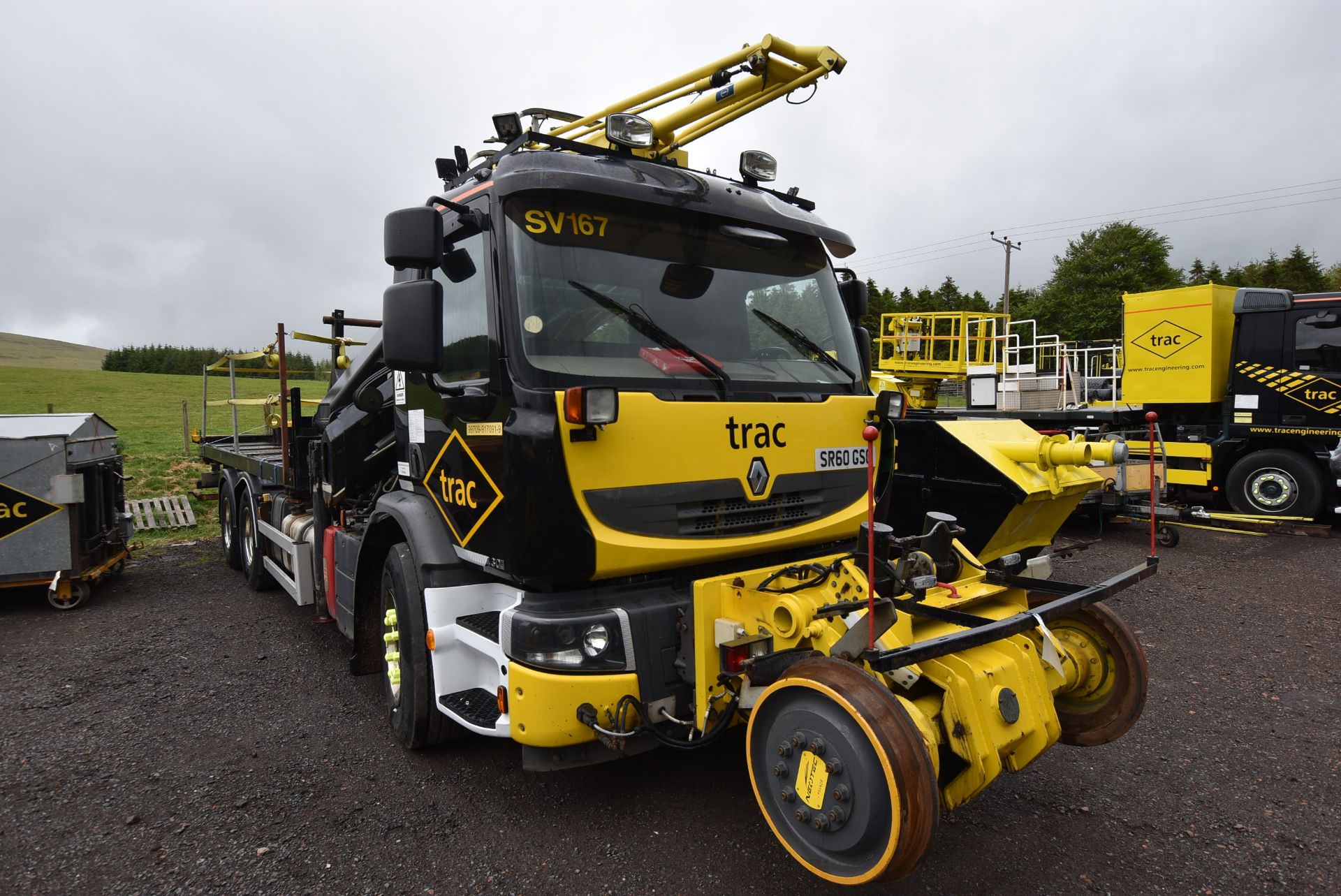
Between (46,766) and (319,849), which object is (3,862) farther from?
(319,849)

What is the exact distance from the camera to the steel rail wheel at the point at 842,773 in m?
2.03

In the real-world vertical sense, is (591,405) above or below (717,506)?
above

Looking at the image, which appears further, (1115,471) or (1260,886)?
(1115,471)

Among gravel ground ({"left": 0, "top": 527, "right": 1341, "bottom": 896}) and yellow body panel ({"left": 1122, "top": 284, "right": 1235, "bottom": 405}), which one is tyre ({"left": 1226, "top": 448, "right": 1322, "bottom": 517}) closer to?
yellow body panel ({"left": 1122, "top": 284, "right": 1235, "bottom": 405})

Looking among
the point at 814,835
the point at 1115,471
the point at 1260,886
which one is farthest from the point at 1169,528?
the point at 814,835

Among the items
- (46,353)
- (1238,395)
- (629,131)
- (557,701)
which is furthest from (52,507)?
(46,353)

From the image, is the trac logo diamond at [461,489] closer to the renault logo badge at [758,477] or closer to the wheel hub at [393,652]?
the wheel hub at [393,652]

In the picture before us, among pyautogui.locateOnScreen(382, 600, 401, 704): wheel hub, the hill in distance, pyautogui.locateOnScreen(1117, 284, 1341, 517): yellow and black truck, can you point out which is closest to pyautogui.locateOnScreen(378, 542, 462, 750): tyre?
pyautogui.locateOnScreen(382, 600, 401, 704): wheel hub

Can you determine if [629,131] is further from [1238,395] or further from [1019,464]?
[1238,395]

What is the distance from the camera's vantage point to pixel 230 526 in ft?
25.8

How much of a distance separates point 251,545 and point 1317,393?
1177cm

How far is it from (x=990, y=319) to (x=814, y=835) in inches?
478

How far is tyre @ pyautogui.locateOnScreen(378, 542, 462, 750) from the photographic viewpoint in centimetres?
339

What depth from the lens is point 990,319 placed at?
1286cm
